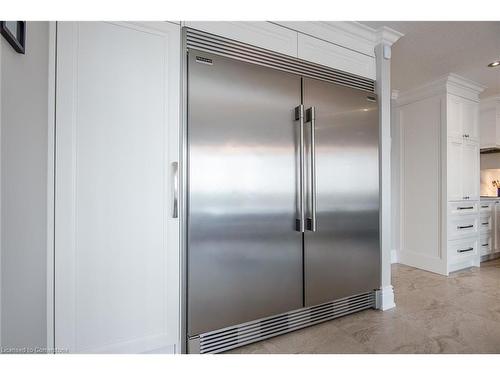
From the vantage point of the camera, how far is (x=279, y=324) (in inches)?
73.3

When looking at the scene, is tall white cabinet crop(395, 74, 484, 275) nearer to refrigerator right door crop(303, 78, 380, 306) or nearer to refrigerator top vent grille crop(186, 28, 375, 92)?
refrigerator right door crop(303, 78, 380, 306)

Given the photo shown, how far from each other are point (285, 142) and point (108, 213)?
116 centimetres

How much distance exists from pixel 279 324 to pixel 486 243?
380 cm

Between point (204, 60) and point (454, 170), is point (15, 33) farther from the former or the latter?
point (454, 170)

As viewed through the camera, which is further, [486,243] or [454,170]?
[486,243]

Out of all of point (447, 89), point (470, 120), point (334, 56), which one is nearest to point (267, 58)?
point (334, 56)

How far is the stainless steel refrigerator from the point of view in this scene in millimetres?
1600

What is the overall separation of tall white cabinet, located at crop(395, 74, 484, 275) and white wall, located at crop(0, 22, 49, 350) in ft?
12.8

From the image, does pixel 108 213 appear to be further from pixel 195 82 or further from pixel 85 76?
pixel 195 82

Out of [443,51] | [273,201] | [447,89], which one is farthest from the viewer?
[447,89]

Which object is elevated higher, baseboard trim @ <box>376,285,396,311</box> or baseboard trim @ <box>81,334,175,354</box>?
baseboard trim @ <box>81,334,175,354</box>

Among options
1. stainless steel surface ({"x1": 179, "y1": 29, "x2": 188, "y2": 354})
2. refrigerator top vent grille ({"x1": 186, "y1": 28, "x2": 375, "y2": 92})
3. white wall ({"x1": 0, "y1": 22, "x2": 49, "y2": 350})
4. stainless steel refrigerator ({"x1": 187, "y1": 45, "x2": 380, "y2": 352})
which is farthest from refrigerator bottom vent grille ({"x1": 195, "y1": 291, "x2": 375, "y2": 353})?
refrigerator top vent grille ({"x1": 186, "y1": 28, "x2": 375, "y2": 92})

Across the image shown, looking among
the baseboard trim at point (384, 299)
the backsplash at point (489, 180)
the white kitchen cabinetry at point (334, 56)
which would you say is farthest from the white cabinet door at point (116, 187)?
the backsplash at point (489, 180)
